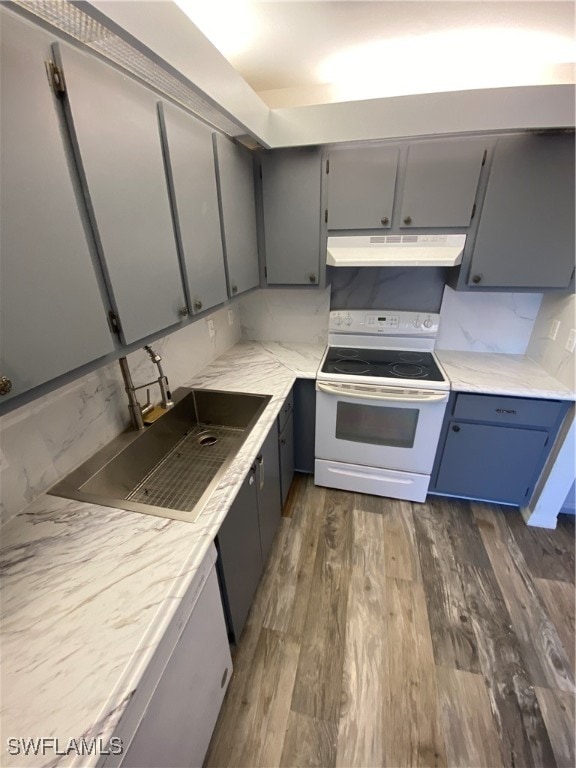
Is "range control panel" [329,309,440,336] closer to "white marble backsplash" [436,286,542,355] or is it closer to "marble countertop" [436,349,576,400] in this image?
"white marble backsplash" [436,286,542,355]

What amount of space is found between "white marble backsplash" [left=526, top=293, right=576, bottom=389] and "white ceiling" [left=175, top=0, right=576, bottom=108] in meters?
1.14

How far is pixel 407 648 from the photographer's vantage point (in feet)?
4.71

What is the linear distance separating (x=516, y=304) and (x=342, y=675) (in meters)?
2.40

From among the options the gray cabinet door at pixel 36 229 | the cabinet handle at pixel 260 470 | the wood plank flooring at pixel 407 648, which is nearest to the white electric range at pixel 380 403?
the wood plank flooring at pixel 407 648

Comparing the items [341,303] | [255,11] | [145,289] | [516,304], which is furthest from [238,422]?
[516,304]

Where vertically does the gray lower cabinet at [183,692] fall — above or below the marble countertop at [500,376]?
below

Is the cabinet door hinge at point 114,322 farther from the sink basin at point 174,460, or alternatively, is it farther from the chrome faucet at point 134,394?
the sink basin at point 174,460

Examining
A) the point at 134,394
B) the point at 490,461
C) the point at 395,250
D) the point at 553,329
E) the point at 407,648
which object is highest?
the point at 395,250

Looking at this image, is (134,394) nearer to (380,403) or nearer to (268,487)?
(268,487)

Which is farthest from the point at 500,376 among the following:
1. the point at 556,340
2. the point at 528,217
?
the point at 528,217

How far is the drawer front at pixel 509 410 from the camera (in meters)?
1.78

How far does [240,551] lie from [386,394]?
1186 millimetres

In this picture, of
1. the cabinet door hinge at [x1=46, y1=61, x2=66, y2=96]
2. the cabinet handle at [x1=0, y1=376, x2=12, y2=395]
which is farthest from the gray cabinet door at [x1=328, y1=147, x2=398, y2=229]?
the cabinet handle at [x1=0, y1=376, x2=12, y2=395]

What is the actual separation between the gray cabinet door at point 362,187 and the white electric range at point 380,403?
649 mm
